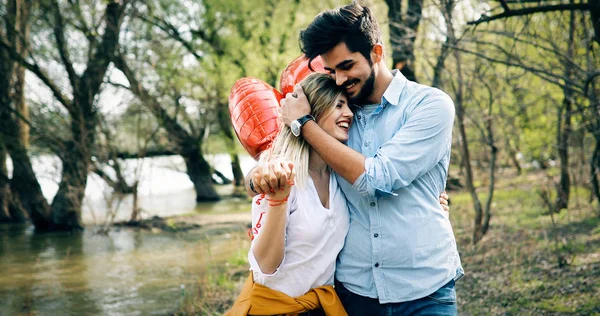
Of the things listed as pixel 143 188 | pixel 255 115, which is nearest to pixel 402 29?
pixel 255 115

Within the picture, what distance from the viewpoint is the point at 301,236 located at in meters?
2.51

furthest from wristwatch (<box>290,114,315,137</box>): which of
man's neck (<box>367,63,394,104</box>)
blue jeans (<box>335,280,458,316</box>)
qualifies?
blue jeans (<box>335,280,458,316</box>)

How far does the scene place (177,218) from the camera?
16031 millimetres

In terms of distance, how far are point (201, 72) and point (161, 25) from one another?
193 cm

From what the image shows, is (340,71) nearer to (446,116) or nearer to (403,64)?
(446,116)

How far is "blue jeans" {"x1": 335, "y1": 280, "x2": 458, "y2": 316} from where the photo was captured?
8.06 feet

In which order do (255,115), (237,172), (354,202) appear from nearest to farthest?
(354,202)
(255,115)
(237,172)

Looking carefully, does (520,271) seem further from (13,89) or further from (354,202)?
(13,89)

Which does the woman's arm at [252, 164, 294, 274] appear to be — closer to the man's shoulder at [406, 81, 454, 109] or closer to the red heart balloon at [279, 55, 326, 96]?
the man's shoulder at [406, 81, 454, 109]

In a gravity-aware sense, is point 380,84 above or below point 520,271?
above

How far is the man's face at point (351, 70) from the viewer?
2.66 m

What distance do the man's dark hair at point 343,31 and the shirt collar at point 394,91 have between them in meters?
0.15

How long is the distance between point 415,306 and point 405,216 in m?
0.37

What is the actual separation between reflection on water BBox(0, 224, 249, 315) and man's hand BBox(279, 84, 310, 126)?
18.3 feet
